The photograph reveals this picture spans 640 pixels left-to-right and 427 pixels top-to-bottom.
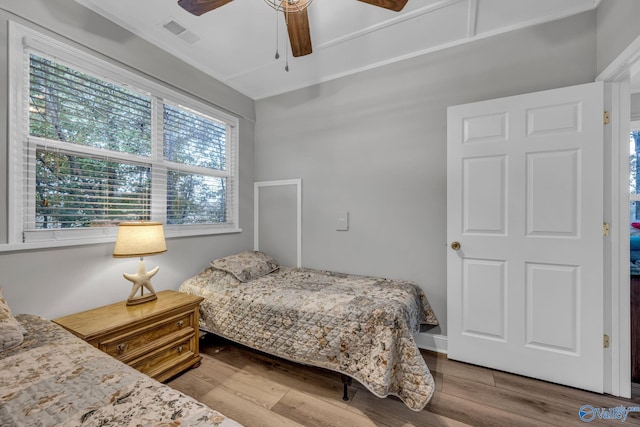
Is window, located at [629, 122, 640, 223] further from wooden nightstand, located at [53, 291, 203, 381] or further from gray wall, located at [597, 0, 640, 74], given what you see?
wooden nightstand, located at [53, 291, 203, 381]

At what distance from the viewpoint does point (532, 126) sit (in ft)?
6.21

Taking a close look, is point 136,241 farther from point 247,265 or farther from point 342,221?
point 342,221

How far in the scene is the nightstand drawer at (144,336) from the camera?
5.11 ft

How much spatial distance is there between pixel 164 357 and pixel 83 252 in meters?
0.91

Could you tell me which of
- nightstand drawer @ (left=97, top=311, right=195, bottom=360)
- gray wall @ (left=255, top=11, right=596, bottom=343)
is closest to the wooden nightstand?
nightstand drawer @ (left=97, top=311, right=195, bottom=360)

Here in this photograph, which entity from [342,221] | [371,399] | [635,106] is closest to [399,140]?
[342,221]

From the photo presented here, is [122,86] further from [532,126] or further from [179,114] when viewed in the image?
[532,126]

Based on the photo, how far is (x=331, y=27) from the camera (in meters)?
2.07

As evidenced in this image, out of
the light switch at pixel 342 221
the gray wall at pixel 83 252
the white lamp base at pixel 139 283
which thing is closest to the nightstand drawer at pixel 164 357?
the white lamp base at pixel 139 283

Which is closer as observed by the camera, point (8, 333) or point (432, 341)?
point (8, 333)

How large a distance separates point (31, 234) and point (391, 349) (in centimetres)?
227

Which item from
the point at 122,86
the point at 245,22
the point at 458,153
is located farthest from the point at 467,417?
the point at 122,86

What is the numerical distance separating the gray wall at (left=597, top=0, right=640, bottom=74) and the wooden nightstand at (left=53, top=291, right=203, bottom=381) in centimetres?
320

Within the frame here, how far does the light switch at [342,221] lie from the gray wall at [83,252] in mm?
1306
